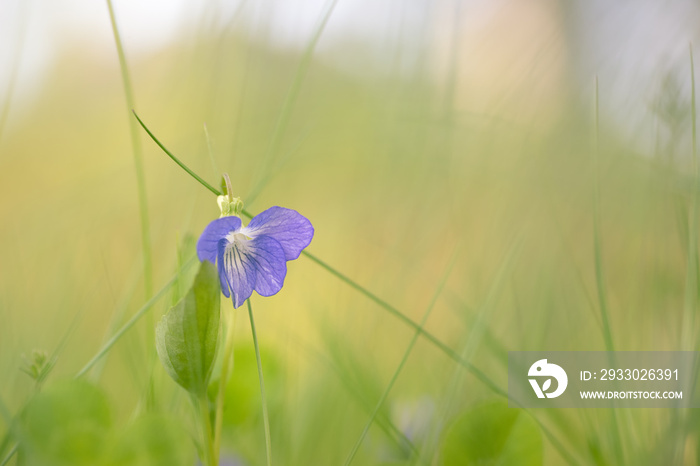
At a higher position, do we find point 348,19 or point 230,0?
point 348,19

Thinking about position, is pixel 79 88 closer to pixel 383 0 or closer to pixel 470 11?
pixel 383 0

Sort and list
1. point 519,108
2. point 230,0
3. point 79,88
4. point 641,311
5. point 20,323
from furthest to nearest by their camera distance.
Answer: point 79,88, point 519,108, point 230,0, point 641,311, point 20,323

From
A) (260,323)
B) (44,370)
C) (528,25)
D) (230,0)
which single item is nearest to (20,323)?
(44,370)
